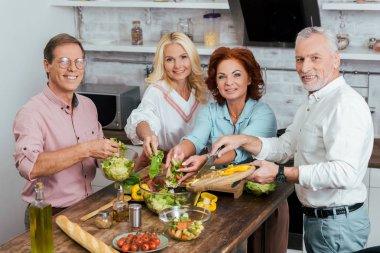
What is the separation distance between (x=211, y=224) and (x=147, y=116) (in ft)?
3.87

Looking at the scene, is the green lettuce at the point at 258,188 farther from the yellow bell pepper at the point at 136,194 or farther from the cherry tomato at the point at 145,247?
the cherry tomato at the point at 145,247

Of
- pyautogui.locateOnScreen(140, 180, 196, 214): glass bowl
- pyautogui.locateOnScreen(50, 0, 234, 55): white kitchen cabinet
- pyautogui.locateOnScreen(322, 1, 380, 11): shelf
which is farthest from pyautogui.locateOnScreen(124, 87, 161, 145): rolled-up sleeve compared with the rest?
pyautogui.locateOnScreen(322, 1, 380, 11): shelf

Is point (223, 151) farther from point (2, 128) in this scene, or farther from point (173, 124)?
point (2, 128)

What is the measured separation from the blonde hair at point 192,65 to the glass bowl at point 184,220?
126 centimetres

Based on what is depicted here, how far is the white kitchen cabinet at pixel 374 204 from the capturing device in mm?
4742

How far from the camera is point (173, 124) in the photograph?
4141 mm

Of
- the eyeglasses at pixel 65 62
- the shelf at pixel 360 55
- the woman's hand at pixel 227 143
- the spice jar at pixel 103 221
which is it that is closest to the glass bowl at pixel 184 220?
the spice jar at pixel 103 221

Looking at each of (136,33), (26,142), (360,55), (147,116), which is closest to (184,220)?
(26,142)

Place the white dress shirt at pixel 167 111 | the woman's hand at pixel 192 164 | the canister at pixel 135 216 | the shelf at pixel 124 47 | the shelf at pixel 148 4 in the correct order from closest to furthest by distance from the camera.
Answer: the canister at pixel 135 216 → the woman's hand at pixel 192 164 → the white dress shirt at pixel 167 111 → the shelf at pixel 148 4 → the shelf at pixel 124 47

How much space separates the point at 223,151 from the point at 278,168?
37cm

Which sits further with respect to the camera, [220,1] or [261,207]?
[220,1]

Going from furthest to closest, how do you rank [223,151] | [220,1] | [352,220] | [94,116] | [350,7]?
[220,1], [350,7], [94,116], [223,151], [352,220]

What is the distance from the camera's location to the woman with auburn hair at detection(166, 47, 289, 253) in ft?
12.1

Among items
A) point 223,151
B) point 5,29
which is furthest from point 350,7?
point 5,29
